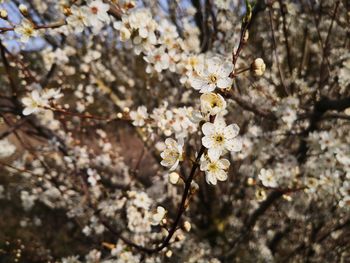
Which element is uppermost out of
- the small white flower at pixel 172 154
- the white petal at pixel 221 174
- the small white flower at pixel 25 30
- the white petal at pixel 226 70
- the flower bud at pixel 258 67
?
the small white flower at pixel 25 30

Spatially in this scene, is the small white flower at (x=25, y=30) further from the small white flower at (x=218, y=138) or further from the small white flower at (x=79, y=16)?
the small white flower at (x=218, y=138)

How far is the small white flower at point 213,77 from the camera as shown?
4.94ft

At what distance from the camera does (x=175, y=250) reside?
436cm

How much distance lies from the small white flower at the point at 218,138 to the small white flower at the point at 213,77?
151 millimetres

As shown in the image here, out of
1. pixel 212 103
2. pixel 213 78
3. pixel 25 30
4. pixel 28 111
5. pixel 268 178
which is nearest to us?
pixel 212 103

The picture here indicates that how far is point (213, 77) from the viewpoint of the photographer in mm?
1572

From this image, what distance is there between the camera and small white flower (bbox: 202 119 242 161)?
1.48 meters

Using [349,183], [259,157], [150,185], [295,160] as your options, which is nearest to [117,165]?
[150,185]

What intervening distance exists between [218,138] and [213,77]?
0.85 ft

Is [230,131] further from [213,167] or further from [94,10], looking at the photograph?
[94,10]

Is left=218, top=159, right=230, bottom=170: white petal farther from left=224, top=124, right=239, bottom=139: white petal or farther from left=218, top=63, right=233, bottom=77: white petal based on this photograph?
left=218, top=63, right=233, bottom=77: white petal

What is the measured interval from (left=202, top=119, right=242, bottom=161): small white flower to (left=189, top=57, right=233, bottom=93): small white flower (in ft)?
0.50

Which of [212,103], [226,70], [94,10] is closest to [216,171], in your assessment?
[212,103]

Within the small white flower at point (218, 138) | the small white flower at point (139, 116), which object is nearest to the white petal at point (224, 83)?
the small white flower at point (218, 138)
